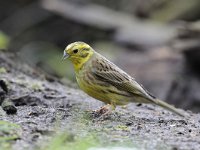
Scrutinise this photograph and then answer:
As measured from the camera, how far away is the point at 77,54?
23.7 feet

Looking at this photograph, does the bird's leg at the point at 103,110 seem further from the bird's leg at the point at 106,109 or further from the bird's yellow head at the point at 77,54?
the bird's yellow head at the point at 77,54

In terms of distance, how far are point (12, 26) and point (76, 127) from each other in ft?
44.5

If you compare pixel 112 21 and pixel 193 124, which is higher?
pixel 112 21

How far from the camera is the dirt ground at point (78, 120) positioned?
543 centimetres

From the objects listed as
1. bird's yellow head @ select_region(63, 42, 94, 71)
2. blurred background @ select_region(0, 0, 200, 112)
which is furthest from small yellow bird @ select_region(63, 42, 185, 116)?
blurred background @ select_region(0, 0, 200, 112)

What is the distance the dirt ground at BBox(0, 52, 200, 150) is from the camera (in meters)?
5.43

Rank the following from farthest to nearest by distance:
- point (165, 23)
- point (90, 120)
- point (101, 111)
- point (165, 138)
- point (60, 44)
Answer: point (60, 44)
point (165, 23)
point (101, 111)
point (90, 120)
point (165, 138)

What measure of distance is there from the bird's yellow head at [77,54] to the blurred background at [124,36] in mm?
2773

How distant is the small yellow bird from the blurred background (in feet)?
9.17

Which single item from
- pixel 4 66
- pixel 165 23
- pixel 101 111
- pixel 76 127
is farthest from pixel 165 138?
pixel 165 23

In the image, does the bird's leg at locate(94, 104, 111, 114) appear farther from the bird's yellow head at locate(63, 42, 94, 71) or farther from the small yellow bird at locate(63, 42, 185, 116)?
the bird's yellow head at locate(63, 42, 94, 71)

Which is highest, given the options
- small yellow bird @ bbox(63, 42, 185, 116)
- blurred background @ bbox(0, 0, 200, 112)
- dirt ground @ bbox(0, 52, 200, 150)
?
blurred background @ bbox(0, 0, 200, 112)

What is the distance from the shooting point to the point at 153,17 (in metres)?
17.0

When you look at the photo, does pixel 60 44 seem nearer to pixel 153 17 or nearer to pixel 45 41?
pixel 45 41
